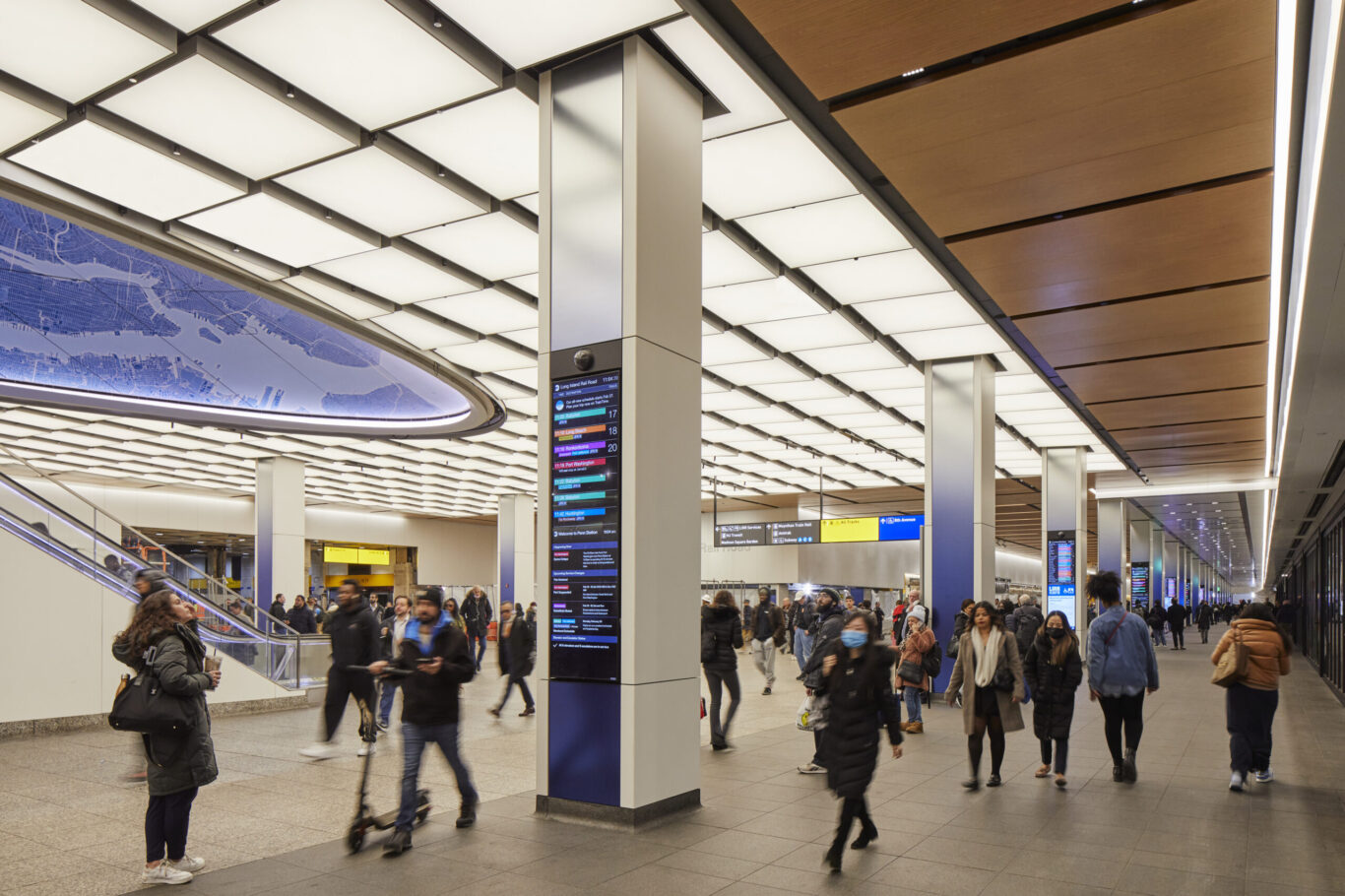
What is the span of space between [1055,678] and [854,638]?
3500mm

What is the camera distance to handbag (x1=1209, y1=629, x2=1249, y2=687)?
27.1 ft

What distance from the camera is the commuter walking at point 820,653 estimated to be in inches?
278

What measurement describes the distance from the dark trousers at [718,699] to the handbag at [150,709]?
5.54 m

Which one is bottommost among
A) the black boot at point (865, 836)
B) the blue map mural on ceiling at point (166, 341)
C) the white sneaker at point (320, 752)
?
the white sneaker at point (320, 752)

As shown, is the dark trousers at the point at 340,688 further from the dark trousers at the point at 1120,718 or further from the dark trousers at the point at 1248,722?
the dark trousers at the point at 1248,722

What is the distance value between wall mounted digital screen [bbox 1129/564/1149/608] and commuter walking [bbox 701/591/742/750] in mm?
29794

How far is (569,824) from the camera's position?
6574 mm

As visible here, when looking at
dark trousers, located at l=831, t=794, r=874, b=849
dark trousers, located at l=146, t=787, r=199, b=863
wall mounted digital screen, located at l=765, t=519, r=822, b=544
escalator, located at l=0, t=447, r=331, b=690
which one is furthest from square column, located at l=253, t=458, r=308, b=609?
dark trousers, located at l=831, t=794, r=874, b=849

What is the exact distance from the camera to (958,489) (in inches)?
603

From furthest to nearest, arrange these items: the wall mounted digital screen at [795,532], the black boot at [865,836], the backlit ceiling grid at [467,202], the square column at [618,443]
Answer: the wall mounted digital screen at [795,532] < the backlit ceiling grid at [467,202] < the square column at [618,443] < the black boot at [865,836]

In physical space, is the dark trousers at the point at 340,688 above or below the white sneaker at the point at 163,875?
above

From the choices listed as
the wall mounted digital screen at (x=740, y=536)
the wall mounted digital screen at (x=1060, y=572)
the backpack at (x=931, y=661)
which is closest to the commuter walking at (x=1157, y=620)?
the wall mounted digital screen at (x=1060, y=572)

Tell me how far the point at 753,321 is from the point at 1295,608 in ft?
102

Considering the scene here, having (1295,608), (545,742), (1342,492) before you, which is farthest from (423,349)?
(1295,608)
